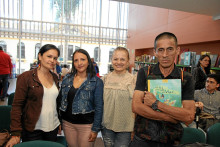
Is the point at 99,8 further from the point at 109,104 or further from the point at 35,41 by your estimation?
the point at 109,104

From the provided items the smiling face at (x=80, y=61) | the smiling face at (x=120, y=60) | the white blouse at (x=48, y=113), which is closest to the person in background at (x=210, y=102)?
the smiling face at (x=120, y=60)

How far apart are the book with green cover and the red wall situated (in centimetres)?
320

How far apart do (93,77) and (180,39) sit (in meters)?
3.96

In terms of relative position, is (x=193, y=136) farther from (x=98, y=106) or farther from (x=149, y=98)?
(x=98, y=106)

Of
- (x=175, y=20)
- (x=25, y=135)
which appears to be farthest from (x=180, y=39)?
(x=25, y=135)

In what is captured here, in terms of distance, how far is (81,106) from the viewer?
1628 mm

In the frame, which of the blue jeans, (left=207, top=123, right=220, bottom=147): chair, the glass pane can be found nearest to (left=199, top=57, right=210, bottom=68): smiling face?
(left=207, top=123, right=220, bottom=147): chair

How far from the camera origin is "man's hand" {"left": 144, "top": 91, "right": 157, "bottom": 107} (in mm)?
1100

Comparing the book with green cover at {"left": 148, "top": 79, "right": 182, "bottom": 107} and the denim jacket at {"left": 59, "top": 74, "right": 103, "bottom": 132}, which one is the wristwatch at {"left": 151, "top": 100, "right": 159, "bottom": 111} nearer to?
the book with green cover at {"left": 148, "top": 79, "right": 182, "bottom": 107}

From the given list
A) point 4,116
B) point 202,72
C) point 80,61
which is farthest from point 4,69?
point 202,72

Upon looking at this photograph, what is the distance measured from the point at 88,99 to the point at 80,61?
425 millimetres

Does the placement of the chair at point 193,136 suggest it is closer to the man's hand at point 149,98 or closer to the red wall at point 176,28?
the man's hand at point 149,98

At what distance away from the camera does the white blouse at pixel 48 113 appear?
1.57 metres

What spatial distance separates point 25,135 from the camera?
1.56m
